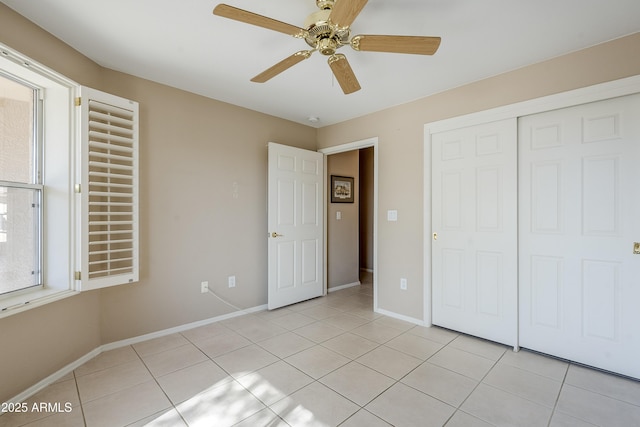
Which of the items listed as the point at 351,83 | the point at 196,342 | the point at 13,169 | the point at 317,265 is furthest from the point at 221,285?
the point at 351,83

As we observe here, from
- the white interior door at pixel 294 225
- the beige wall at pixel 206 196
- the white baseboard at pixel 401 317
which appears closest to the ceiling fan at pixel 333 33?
the beige wall at pixel 206 196

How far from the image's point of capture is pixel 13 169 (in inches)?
79.0

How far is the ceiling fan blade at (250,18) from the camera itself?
1.42m

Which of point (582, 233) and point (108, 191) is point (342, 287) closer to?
point (582, 233)

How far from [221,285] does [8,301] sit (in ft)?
5.69

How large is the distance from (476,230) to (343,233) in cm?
225

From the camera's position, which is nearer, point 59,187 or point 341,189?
point 59,187

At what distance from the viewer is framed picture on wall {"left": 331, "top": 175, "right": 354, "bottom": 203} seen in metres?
4.65

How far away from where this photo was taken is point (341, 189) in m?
4.78

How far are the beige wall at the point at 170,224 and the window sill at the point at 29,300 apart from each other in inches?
4.3

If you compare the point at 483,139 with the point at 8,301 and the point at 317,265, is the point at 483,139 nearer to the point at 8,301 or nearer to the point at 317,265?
the point at 317,265

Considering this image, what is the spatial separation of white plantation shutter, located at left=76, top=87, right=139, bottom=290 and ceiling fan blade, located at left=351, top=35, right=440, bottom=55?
2005 mm

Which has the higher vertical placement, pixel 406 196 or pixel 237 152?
pixel 237 152

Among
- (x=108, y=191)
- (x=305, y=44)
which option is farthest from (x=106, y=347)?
(x=305, y=44)
